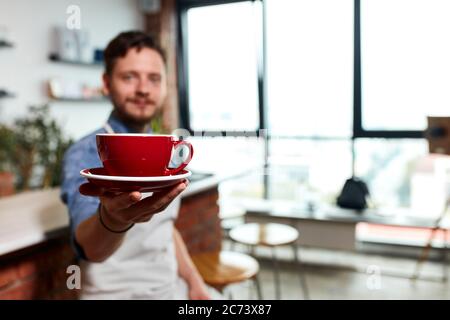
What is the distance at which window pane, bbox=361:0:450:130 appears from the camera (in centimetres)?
334

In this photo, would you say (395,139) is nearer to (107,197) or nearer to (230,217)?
(230,217)

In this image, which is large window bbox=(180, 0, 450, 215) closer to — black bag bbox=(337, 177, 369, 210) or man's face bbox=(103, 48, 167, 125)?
black bag bbox=(337, 177, 369, 210)

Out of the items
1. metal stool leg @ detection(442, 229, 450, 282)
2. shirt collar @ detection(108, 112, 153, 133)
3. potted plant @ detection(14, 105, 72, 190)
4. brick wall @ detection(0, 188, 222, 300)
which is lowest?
metal stool leg @ detection(442, 229, 450, 282)

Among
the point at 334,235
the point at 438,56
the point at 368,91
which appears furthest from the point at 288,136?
the point at 438,56

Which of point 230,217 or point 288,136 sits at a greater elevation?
point 288,136

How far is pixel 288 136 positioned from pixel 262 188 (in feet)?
2.02

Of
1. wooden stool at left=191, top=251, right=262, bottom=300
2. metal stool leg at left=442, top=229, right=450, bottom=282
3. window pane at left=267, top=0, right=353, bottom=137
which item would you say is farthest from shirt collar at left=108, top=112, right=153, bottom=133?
window pane at left=267, top=0, right=353, bottom=137

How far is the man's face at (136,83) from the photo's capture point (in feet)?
2.63

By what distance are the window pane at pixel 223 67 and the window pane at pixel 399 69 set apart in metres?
1.12

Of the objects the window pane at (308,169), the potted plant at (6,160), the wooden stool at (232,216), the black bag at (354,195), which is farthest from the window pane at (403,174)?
the potted plant at (6,160)

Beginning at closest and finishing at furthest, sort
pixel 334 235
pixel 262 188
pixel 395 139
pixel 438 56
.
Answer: pixel 438 56
pixel 334 235
pixel 395 139
pixel 262 188

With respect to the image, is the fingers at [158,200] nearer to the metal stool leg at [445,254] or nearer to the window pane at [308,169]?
the metal stool leg at [445,254]

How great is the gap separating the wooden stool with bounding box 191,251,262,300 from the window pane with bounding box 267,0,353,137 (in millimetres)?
2392
